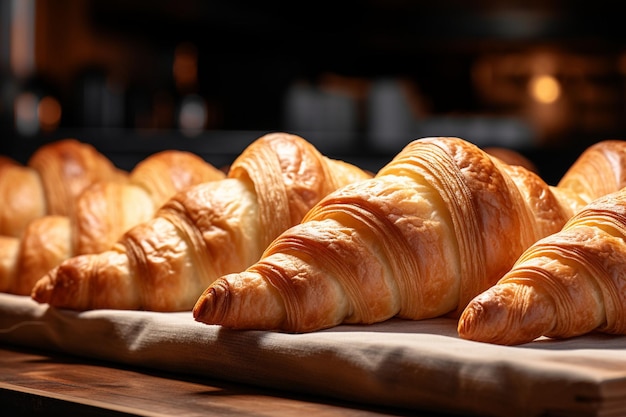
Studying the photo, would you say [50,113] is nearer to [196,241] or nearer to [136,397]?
[196,241]

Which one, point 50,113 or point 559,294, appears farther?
point 50,113

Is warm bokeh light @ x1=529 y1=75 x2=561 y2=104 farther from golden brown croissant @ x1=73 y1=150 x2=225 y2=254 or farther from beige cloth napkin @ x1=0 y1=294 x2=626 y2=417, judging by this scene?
beige cloth napkin @ x1=0 y1=294 x2=626 y2=417

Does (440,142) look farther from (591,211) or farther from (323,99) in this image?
(323,99)

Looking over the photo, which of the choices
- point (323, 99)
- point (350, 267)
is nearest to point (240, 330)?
point (350, 267)

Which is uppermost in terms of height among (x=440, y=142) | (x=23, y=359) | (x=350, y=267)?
(x=440, y=142)

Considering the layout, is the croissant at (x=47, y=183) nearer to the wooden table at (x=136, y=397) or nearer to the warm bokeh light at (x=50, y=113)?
the wooden table at (x=136, y=397)

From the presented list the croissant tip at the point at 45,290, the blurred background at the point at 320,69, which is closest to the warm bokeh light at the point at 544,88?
the blurred background at the point at 320,69

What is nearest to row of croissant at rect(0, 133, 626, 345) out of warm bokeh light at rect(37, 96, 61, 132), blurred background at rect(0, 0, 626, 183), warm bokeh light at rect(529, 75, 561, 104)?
blurred background at rect(0, 0, 626, 183)

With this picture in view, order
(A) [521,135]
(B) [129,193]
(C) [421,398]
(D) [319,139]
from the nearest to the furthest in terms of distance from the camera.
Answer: (C) [421,398] < (B) [129,193] < (D) [319,139] < (A) [521,135]

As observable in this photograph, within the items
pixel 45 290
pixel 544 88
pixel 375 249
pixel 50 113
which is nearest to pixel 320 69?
pixel 544 88
